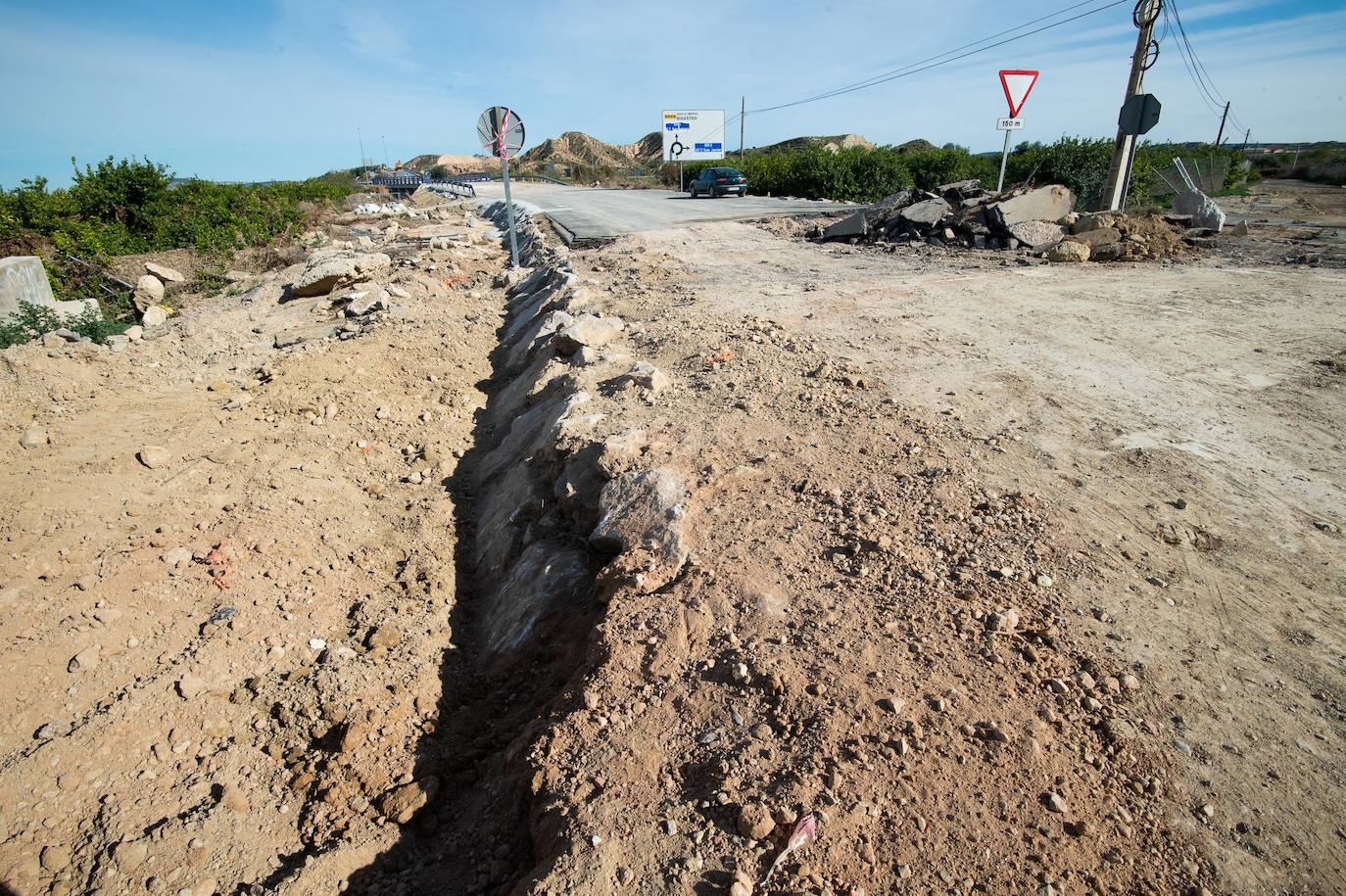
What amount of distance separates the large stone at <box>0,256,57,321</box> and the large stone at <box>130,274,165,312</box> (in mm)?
1414

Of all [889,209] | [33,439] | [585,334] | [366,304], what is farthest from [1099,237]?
[33,439]

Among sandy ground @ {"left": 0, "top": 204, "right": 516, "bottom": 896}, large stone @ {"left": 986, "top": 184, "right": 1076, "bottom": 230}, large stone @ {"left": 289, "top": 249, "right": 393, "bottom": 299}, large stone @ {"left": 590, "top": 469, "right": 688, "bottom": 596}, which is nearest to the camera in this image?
sandy ground @ {"left": 0, "top": 204, "right": 516, "bottom": 896}

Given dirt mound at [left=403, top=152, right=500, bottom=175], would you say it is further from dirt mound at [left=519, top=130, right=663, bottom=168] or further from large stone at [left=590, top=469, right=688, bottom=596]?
large stone at [left=590, top=469, right=688, bottom=596]

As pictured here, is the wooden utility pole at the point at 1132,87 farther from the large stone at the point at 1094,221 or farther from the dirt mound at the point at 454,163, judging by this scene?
the dirt mound at the point at 454,163

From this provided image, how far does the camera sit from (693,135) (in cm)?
3488

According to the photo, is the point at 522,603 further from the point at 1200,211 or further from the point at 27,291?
the point at 1200,211

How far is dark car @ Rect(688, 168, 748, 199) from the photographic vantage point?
2531 cm

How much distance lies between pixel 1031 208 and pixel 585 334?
8490mm

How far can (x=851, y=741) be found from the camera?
7.08 feet

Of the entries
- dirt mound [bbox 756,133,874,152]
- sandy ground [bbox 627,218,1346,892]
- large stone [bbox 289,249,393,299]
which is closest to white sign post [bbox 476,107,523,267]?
large stone [bbox 289,249,393,299]

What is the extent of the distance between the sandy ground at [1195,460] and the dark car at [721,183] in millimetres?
18838

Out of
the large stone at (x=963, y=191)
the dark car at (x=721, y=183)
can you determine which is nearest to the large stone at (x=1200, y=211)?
the large stone at (x=963, y=191)

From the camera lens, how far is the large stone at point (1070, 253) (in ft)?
30.7

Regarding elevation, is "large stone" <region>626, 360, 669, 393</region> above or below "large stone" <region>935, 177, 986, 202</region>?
below
